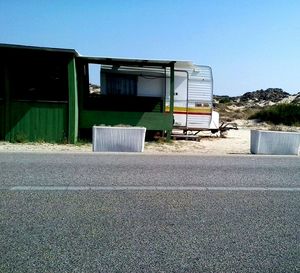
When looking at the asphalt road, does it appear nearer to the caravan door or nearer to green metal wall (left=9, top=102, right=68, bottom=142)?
green metal wall (left=9, top=102, right=68, bottom=142)

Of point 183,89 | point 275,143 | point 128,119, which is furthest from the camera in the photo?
point 183,89

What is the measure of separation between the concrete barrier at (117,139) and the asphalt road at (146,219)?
342cm

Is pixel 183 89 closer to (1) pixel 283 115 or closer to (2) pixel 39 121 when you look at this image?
(2) pixel 39 121

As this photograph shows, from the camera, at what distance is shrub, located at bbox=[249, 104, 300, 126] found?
31.3 metres

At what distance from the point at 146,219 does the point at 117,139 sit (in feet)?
23.8

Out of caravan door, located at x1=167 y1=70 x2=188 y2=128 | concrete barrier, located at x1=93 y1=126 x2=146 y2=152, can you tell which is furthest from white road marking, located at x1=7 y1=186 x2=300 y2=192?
caravan door, located at x1=167 y1=70 x2=188 y2=128

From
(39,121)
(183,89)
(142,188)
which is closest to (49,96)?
(39,121)

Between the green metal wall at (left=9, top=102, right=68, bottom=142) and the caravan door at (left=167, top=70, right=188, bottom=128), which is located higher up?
the caravan door at (left=167, top=70, right=188, bottom=128)

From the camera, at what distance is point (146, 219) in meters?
4.79

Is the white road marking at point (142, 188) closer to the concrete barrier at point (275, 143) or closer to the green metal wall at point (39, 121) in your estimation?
the concrete barrier at point (275, 143)

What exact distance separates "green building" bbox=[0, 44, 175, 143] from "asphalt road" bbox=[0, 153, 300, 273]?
5635 mm

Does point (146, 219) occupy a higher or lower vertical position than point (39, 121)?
lower

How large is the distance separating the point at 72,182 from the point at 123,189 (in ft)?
3.38

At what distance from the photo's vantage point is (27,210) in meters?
5.00
